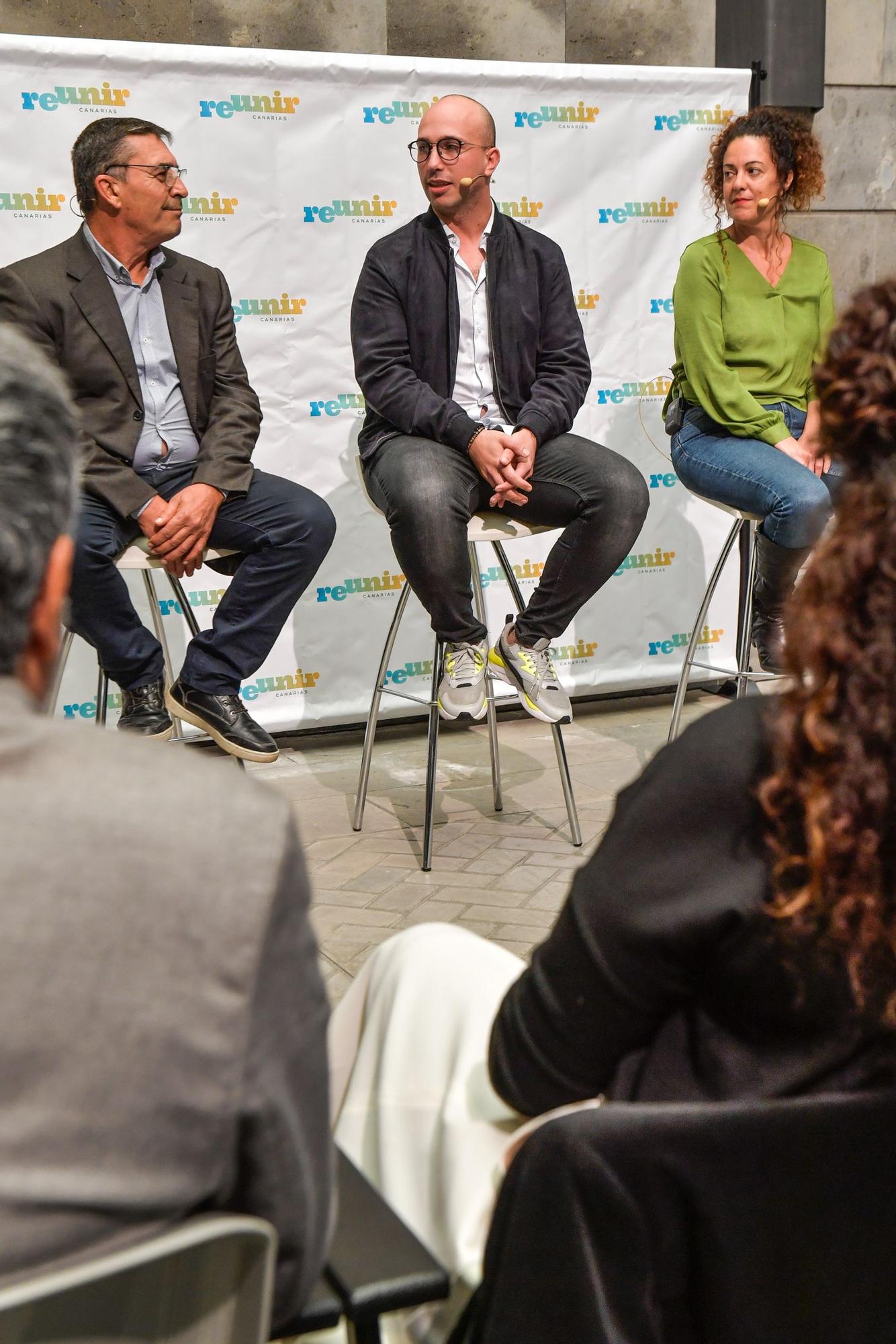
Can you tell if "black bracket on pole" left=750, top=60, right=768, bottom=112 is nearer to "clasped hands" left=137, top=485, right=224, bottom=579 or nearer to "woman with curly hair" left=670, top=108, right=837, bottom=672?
"woman with curly hair" left=670, top=108, right=837, bottom=672

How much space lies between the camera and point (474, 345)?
12.5ft

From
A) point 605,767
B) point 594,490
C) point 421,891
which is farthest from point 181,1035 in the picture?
point 605,767

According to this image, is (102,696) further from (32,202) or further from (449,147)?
(449,147)

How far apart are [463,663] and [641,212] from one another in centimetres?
215

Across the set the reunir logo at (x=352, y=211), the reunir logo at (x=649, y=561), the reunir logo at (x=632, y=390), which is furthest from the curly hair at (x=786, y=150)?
the reunir logo at (x=649, y=561)

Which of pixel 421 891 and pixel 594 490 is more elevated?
pixel 594 490

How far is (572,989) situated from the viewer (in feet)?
3.38

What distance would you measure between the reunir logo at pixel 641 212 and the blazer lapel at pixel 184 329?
1.69m

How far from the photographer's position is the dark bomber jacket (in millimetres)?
3627

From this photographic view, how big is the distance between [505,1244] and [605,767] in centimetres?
334

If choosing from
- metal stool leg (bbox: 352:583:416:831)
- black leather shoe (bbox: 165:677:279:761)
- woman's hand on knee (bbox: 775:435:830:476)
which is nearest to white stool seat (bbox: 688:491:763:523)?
woman's hand on knee (bbox: 775:435:830:476)

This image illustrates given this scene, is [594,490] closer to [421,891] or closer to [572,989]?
[421,891]

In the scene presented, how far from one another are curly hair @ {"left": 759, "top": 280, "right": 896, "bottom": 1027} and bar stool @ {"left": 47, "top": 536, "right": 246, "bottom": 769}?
7.82ft

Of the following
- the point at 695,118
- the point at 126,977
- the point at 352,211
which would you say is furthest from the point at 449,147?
the point at 126,977
